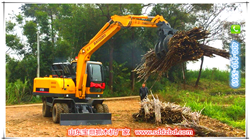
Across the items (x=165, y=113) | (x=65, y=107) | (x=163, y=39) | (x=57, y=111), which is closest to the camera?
(x=163, y=39)

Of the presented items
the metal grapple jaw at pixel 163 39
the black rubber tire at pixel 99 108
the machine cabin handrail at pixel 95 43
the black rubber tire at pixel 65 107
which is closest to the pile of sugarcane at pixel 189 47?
the metal grapple jaw at pixel 163 39

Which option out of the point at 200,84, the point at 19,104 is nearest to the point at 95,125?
the point at 19,104

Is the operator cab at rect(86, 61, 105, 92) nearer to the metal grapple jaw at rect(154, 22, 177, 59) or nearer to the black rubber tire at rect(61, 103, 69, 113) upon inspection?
the black rubber tire at rect(61, 103, 69, 113)

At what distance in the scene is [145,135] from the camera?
6.17m

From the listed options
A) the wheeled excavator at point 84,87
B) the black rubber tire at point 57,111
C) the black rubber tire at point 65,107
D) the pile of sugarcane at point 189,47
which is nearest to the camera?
the pile of sugarcane at point 189,47

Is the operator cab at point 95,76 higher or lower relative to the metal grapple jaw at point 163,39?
lower

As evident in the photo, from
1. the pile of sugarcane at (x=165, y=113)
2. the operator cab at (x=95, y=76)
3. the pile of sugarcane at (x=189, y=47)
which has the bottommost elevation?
the pile of sugarcane at (x=165, y=113)

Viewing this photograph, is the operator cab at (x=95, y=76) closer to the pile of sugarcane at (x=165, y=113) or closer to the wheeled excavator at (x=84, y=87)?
the wheeled excavator at (x=84, y=87)

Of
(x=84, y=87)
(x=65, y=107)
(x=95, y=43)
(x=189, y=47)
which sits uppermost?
(x=95, y=43)

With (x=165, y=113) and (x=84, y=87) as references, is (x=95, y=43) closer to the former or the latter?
(x=84, y=87)

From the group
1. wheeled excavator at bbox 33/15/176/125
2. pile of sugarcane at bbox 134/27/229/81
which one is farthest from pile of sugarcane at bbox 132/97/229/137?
pile of sugarcane at bbox 134/27/229/81

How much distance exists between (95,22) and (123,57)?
3.53 metres

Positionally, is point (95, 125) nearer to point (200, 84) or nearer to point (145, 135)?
point (145, 135)

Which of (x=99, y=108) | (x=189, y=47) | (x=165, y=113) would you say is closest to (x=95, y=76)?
(x=99, y=108)
